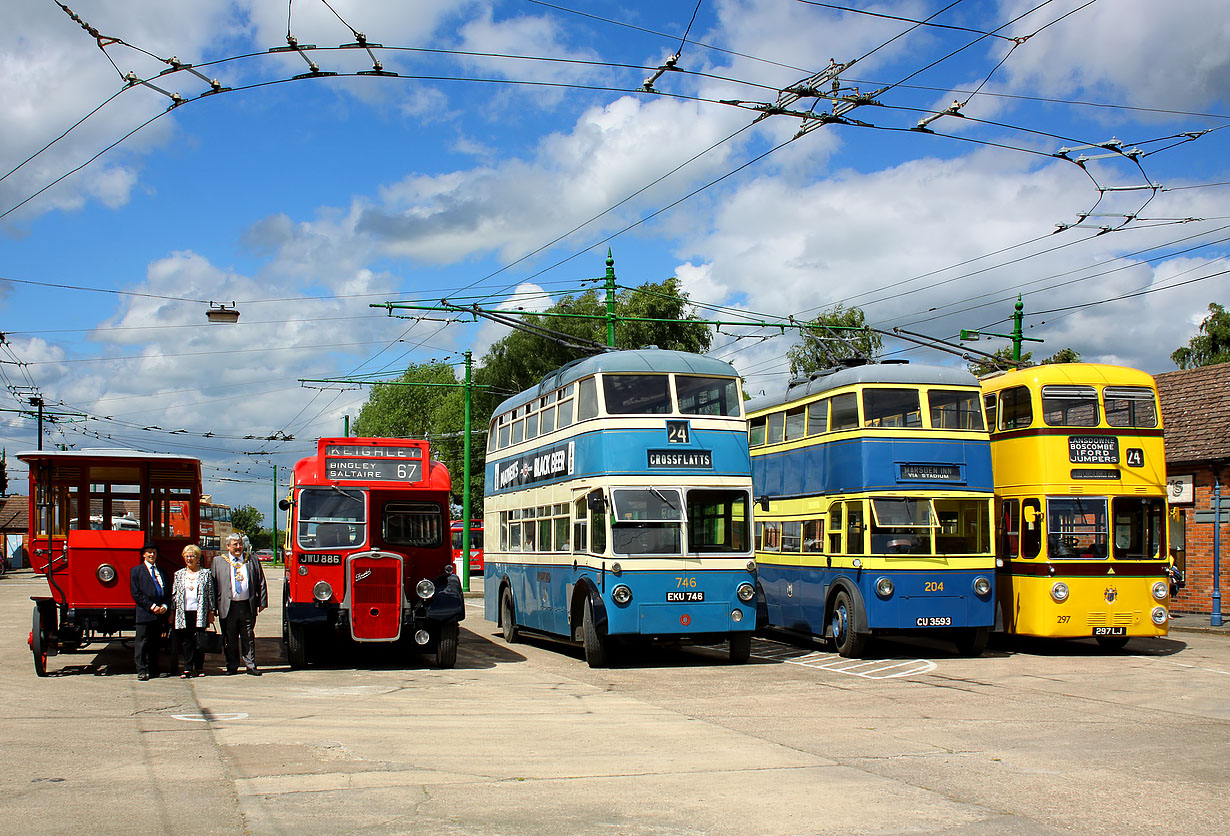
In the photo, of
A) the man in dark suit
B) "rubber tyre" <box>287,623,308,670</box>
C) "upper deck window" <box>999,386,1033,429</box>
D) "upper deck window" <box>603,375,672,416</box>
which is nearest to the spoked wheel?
the man in dark suit

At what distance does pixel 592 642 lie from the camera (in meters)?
16.7

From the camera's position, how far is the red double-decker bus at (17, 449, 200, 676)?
15.2 m

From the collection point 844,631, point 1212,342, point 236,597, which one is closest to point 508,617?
point 844,631

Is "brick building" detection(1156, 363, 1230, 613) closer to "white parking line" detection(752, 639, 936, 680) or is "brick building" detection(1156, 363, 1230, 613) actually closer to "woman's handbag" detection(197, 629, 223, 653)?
"white parking line" detection(752, 639, 936, 680)

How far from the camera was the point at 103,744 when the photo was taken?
9781 millimetres

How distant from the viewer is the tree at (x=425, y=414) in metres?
70.9

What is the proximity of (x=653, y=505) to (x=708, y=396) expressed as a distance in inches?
76.3

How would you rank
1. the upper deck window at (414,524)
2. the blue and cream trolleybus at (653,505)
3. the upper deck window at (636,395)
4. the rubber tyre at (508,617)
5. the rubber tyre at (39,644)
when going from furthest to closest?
the rubber tyre at (508,617)
the upper deck window at (636,395)
the upper deck window at (414,524)
the blue and cream trolleybus at (653,505)
the rubber tyre at (39,644)

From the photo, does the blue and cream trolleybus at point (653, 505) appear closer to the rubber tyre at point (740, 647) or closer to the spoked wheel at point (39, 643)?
the rubber tyre at point (740, 647)

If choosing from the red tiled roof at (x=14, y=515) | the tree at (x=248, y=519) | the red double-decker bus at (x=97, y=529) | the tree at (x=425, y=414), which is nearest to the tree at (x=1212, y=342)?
the tree at (x=425, y=414)

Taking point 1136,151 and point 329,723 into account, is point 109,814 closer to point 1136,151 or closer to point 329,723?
point 329,723

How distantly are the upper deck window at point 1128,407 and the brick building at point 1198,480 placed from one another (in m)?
8.54

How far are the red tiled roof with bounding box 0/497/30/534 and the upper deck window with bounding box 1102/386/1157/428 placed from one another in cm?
7473

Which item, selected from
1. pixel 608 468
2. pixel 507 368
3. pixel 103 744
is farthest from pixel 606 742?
pixel 507 368
